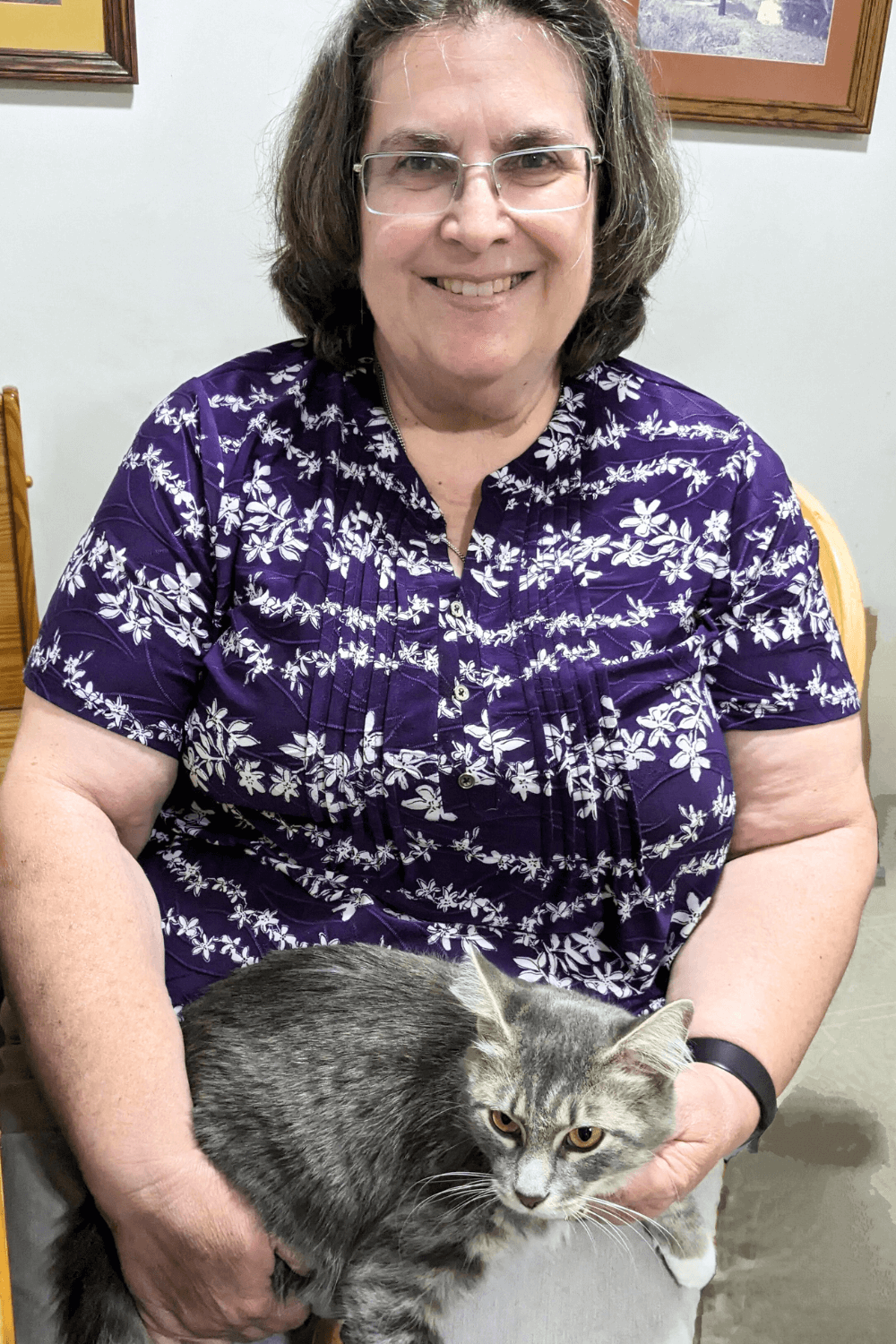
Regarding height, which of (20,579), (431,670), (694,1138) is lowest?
(694,1138)

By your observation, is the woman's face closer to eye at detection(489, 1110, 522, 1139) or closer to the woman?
the woman

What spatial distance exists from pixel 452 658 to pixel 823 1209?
1342 mm

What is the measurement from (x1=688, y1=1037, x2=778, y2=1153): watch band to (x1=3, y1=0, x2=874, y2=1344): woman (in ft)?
0.04

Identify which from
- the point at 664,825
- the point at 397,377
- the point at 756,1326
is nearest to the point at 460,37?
the point at 397,377

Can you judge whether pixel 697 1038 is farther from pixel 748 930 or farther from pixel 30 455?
pixel 30 455

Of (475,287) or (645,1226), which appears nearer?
(645,1226)

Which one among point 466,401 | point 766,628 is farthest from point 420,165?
point 766,628

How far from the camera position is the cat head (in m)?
0.91

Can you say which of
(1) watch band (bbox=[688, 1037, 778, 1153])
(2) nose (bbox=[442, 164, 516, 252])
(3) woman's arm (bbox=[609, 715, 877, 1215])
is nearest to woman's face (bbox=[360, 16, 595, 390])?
(2) nose (bbox=[442, 164, 516, 252])

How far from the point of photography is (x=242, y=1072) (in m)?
1.04

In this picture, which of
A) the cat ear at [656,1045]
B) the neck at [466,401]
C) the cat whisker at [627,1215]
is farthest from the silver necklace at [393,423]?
the cat whisker at [627,1215]

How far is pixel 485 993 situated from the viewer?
93 cm

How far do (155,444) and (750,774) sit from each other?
753 millimetres

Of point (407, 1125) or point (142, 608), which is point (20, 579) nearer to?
point (142, 608)
